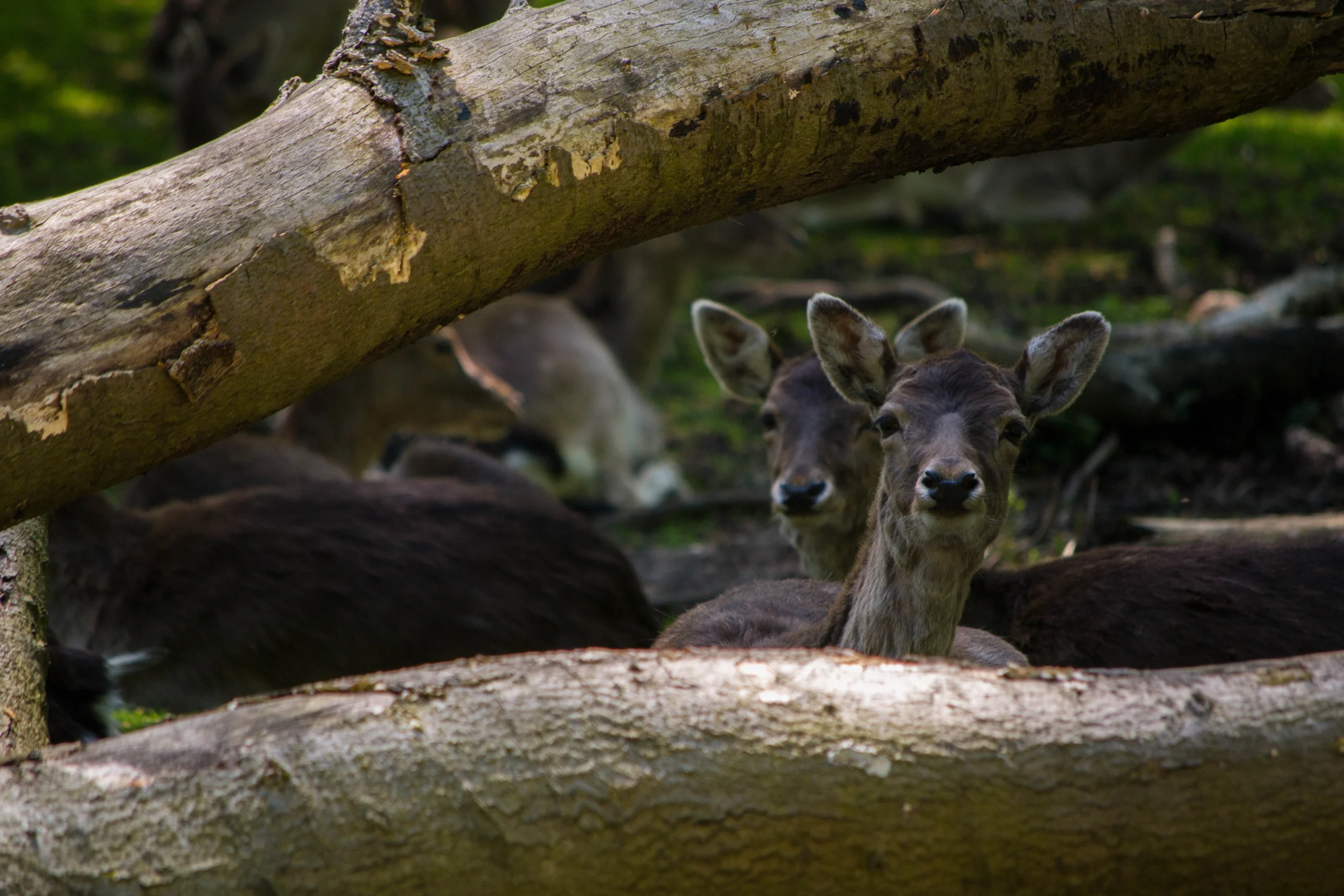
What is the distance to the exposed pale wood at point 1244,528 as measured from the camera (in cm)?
601

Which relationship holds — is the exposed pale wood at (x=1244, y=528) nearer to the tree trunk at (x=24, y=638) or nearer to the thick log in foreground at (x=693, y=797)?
the thick log in foreground at (x=693, y=797)

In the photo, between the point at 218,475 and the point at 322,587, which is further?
the point at 218,475

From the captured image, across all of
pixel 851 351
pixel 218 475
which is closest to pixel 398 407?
pixel 218 475

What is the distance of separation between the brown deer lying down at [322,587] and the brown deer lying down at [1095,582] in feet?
3.74

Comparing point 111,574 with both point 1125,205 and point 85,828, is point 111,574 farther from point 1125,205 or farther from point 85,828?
point 1125,205

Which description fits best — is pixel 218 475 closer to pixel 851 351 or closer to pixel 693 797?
pixel 851 351

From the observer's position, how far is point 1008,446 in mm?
4164

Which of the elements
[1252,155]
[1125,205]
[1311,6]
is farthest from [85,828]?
[1252,155]

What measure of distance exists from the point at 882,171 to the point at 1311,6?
4.33 feet

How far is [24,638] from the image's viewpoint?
3688 millimetres

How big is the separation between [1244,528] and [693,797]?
4.55 meters

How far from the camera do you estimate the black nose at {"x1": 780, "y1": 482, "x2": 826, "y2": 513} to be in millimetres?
A: 5406

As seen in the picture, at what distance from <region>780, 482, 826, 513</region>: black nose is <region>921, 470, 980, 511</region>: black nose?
1582 millimetres

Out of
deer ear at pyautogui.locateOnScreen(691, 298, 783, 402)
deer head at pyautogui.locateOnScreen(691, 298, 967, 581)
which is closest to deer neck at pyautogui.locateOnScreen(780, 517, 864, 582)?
deer head at pyautogui.locateOnScreen(691, 298, 967, 581)
